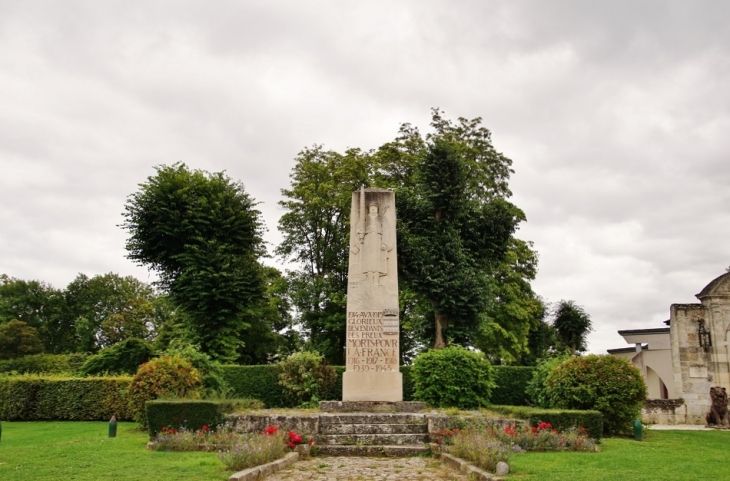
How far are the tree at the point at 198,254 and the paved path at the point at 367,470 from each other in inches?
687

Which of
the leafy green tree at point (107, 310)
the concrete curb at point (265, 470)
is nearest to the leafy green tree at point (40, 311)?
the leafy green tree at point (107, 310)

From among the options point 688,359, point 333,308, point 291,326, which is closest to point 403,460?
point 688,359

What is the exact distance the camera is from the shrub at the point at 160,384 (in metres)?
15.9

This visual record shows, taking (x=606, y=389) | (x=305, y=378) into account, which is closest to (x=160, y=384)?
(x=305, y=378)

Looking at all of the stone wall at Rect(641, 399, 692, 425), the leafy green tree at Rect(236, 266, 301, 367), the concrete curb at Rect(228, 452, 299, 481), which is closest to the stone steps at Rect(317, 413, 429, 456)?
the concrete curb at Rect(228, 452, 299, 481)

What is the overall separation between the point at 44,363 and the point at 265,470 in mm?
36487

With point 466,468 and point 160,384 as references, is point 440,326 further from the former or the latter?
point 466,468

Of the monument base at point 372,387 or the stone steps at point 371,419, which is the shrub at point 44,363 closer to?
the monument base at point 372,387

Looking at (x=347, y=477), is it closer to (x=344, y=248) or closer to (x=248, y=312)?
(x=248, y=312)

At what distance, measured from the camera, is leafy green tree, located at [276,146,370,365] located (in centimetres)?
3155

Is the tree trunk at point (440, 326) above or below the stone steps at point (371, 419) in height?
above

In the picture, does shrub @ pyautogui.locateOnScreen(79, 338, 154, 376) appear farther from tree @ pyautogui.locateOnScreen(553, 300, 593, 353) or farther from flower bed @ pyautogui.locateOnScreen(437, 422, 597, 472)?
tree @ pyautogui.locateOnScreen(553, 300, 593, 353)

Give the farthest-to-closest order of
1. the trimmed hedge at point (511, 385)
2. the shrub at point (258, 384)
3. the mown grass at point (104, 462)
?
the trimmed hedge at point (511, 385) < the shrub at point (258, 384) < the mown grass at point (104, 462)

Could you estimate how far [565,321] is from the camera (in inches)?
1719
